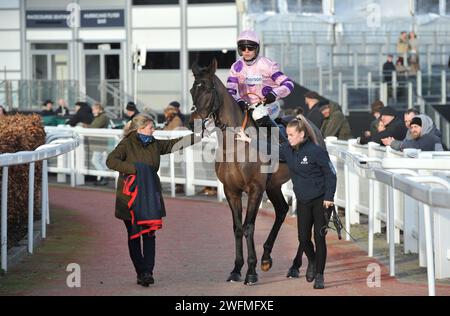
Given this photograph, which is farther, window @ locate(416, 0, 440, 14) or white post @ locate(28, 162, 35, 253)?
window @ locate(416, 0, 440, 14)

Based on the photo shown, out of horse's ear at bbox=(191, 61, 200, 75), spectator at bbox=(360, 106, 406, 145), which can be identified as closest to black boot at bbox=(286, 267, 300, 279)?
horse's ear at bbox=(191, 61, 200, 75)

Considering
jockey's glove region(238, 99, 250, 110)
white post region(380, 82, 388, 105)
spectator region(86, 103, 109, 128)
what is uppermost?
white post region(380, 82, 388, 105)

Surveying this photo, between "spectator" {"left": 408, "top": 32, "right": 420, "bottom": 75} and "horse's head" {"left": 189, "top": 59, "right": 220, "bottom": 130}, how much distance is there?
21.1m

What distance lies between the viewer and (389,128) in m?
15.4

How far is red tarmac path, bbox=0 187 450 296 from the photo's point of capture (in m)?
9.30

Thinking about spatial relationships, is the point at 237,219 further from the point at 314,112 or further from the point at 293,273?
the point at 314,112

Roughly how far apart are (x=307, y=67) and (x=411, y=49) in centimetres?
322

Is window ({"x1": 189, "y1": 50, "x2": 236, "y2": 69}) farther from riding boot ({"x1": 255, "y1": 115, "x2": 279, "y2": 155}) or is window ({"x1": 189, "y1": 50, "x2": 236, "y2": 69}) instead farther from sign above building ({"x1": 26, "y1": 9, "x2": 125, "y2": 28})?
riding boot ({"x1": 255, "y1": 115, "x2": 279, "y2": 155})

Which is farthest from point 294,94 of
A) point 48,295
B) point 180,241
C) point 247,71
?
point 48,295

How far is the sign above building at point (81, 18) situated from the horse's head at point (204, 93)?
3109 cm

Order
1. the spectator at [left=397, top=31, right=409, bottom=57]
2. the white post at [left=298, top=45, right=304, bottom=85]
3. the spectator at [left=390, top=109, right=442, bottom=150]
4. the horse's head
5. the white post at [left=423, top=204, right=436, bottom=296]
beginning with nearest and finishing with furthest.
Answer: the white post at [left=423, top=204, right=436, bottom=296] < the horse's head < the spectator at [left=390, top=109, right=442, bottom=150] < the white post at [left=298, top=45, right=304, bottom=85] < the spectator at [left=397, top=31, right=409, bottom=57]

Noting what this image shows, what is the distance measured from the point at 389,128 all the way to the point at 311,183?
6167 mm

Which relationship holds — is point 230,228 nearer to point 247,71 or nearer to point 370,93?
point 247,71

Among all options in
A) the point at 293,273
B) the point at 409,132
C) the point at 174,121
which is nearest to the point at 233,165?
the point at 293,273
